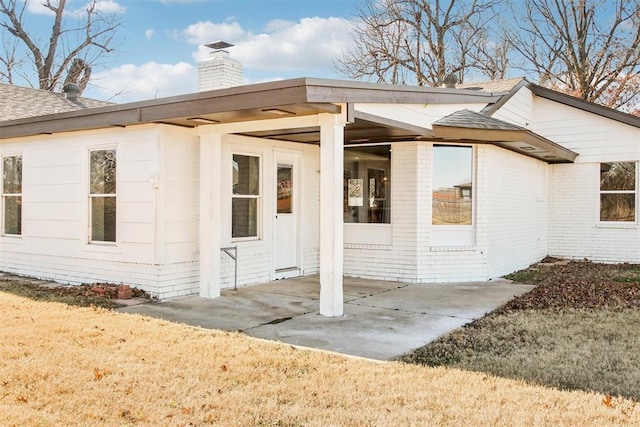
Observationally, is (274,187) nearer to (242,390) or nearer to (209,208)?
(209,208)

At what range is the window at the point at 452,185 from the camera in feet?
33.0

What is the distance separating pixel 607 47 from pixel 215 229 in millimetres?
21370

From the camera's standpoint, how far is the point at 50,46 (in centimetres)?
2467

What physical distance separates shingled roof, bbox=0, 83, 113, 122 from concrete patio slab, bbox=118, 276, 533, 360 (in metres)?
6.83

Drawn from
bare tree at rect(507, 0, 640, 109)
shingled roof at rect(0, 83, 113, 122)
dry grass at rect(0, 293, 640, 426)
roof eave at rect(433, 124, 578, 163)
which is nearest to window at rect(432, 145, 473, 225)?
roof eave at rect(433, 124, 578, 163)

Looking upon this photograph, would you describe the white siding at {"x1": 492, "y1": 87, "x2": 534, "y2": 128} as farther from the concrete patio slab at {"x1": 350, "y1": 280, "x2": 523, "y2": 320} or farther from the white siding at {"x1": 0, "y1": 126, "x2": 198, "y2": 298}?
the white siding at {"x1": 0, "y1": 126, "x2": 198, "y2": 298}

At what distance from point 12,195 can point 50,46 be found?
17320 mm

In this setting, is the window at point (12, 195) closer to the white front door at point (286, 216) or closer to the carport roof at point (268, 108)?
the carport roof at point (268, 108)

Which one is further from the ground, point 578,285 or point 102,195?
point 102,195

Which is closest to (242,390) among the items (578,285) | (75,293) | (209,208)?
(209,208)

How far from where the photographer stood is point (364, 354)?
528 centimetres

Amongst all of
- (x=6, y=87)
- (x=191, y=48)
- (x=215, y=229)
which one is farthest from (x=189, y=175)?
(x=191, y=48)

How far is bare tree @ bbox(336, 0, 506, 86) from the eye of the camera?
1024 inches

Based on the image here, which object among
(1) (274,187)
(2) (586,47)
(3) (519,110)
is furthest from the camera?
(2) (586,47)
